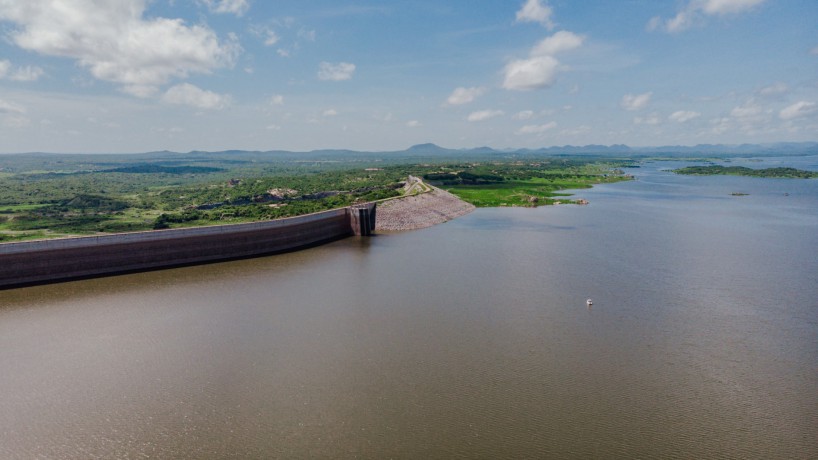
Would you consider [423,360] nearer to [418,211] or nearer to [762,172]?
[418,211]

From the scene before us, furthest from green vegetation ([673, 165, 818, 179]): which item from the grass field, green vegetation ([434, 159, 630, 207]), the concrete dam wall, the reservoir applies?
the concrete dam wall

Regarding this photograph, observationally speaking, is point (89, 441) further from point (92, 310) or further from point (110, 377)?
point (92, 310)

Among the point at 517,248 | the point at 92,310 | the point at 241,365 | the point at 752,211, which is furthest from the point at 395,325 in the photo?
the point at 752,211

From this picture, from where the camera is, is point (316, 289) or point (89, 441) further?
point (316, 289)

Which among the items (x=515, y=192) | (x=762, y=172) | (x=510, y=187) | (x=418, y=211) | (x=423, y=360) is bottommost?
(x=423, y=360)

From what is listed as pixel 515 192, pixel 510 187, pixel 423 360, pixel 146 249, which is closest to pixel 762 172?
pixel 510 187

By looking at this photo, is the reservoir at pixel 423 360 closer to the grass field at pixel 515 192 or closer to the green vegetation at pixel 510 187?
the grass field at pixel 515 192
